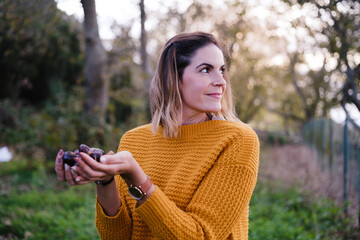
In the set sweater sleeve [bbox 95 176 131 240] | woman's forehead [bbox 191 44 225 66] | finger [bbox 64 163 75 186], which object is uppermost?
woman's forehead [bbox 191 44 225 66]

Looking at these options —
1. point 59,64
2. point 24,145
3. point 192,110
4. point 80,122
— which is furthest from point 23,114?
point 192,110

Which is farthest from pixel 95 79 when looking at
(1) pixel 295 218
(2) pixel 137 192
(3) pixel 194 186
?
(2) pixel 137 192

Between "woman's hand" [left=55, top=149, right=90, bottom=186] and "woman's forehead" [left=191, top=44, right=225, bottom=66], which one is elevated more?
"woman's forehead" [left=191, top=44, right=225, bottom=66]

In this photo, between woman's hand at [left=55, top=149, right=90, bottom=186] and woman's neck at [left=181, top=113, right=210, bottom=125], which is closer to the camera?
woman's hand at [left=55, top=149, right=90, bottom=186]

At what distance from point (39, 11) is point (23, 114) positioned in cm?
670

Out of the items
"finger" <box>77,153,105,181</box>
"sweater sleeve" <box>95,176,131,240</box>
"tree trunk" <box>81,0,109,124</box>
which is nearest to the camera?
"finger" <box>77,153,105,181</box>

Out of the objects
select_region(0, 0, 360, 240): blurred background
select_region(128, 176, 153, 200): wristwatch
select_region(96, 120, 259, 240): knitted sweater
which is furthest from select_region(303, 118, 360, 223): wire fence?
select_region(128, 176, 153, 200): wristwatch

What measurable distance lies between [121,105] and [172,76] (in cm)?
1336

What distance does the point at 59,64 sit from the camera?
13984mm

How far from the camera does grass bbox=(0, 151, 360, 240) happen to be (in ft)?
13.7

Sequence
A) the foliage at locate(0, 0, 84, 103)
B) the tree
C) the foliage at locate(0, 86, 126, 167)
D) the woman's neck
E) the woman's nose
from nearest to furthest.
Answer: the woman's nose → the woman's neck → the tree → the foliage at locate(0, 86, 126, 167) → the foliage at locate(0, 0, 84, 103)

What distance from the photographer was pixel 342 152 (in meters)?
6.16

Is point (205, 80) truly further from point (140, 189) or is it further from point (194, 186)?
point (140, 189)

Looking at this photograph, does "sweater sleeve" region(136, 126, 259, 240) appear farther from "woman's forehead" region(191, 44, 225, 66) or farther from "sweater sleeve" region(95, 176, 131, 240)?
"woman's forehead" region(191, 44, 225, 66)
